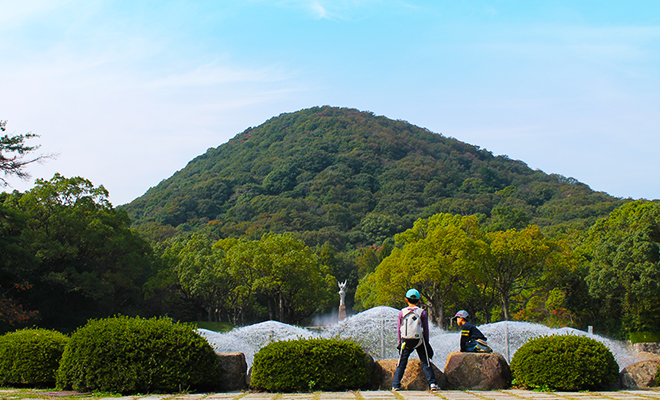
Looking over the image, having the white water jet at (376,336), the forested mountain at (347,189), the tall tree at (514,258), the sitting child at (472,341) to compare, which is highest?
the forested mountain at (347,189)

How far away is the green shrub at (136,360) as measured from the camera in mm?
7984

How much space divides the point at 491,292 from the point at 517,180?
89109 mm

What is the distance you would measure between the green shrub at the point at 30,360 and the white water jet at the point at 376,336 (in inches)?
168

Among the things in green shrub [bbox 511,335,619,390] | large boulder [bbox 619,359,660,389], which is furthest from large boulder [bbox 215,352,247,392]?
large boulder [bbox 619,359,660,389]

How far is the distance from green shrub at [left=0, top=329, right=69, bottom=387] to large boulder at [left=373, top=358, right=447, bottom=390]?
5.51m

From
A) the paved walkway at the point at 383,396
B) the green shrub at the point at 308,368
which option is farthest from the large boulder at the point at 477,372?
the green shrub at the point at 308,368

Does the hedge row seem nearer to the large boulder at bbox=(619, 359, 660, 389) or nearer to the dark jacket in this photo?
the dark jacket

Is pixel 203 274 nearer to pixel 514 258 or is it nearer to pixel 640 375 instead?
pixel 514 258

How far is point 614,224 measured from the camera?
36.9 m

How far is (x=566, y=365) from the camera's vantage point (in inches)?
342

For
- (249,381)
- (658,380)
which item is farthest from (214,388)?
(658,380)

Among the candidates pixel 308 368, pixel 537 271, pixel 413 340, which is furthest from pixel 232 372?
pixel 537 271

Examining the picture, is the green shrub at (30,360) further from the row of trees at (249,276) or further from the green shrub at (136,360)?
the row of trees at (249,276)

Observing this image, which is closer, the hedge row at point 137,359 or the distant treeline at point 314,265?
the hedge row at point 137,359
